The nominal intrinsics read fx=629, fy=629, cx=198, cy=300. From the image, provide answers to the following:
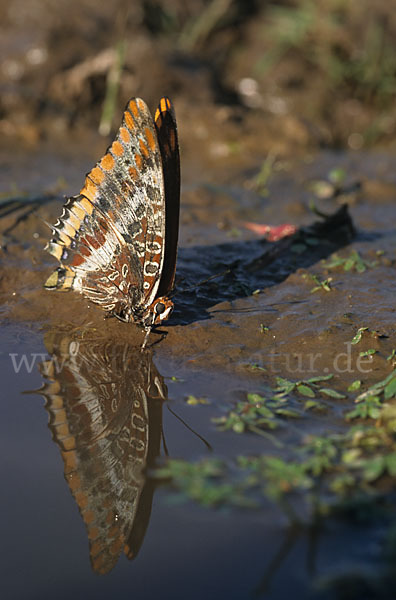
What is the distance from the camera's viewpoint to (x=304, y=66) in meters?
8.09

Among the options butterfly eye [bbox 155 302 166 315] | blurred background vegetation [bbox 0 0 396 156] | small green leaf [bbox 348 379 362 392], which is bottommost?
small green leaf [bbox 348 379 362 392]

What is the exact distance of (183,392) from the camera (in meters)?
3.44

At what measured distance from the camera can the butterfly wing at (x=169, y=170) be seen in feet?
11.5

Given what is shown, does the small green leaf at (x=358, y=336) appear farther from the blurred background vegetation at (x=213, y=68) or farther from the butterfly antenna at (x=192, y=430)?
the blurred background vegetation at (x=213, y=68)

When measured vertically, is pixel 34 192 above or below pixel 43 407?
above

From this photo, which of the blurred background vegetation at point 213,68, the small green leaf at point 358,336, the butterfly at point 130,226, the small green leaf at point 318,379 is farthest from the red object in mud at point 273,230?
the blurred background vegetation at point 213,68

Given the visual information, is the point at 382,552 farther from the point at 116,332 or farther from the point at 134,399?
the point at 116,332

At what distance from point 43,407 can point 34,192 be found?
3037 millimetres

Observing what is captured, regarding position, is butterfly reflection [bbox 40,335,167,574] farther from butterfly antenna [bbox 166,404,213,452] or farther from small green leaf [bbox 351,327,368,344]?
small green leaf [bbox 351,327,368,344]

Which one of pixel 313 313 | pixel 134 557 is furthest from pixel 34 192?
pixel 134 557

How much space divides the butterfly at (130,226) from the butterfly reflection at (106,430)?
318 mm

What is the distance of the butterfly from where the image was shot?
3566mm

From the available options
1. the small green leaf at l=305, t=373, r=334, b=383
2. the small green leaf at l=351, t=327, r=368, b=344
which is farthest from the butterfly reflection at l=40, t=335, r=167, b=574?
the small green leaf at l=351, t=327, r=368, b=344

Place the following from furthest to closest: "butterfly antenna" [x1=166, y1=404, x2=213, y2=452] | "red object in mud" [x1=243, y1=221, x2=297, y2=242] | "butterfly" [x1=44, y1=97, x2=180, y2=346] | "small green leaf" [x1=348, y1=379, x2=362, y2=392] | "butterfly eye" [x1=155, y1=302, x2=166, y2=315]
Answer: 1. "red object in mud" [x1=243, y1=221, x2=297, y2=242]
2. "butterfly eye" [x1=155, y1=302, x2=166, y2=315]
3. "butterfly" [x1=44, y1=97, x2=180, y2=346]
4. "small green leaf" [x1=348, y1=379, x2=362, y2=392]
5. "butterfly antenna" [x1=166, y1=404, x2=213, y2=452]
